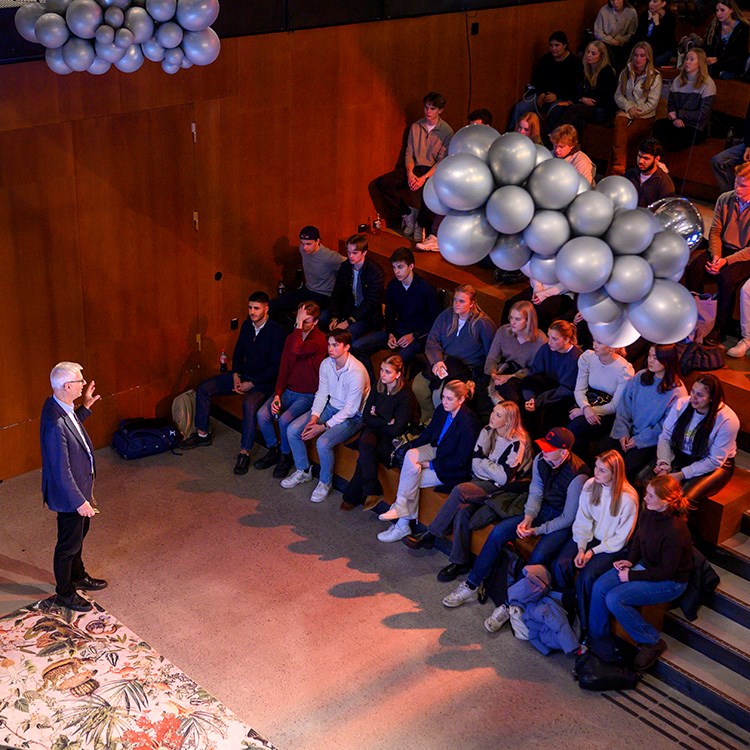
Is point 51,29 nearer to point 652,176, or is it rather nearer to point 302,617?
point 302,617

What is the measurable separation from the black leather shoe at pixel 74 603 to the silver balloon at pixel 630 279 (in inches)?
156

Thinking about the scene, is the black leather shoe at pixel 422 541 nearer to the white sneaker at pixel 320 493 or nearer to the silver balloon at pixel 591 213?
the white sneaker at pixel 320 493

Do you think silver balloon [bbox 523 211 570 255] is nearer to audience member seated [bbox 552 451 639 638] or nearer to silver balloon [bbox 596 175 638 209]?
silver balloon [bbox 596 175 638 209]

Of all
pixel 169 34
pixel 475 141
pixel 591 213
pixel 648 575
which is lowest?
pixel 648 575

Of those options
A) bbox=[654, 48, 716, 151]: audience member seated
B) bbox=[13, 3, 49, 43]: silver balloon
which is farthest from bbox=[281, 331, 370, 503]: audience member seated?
bbox=[654, 48, 716, 151]: audience member seated

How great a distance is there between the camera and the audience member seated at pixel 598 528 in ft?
21.6

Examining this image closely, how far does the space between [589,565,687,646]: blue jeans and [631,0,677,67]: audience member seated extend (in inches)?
245

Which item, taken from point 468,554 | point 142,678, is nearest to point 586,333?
point 468,554

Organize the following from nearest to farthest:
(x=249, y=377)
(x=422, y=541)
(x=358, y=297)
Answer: (x=422, y=541), (x=249, y=377), (x=358, y=297)

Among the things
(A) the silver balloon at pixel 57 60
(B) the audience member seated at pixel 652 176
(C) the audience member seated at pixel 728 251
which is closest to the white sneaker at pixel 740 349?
(C) the audience member seated at pixel 728 251

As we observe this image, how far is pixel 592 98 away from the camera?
10484mm

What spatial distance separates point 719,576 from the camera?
6949 millimetres

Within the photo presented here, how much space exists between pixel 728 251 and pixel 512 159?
12.3 ft

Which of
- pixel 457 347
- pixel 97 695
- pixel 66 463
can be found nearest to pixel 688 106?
pixel 457 347
